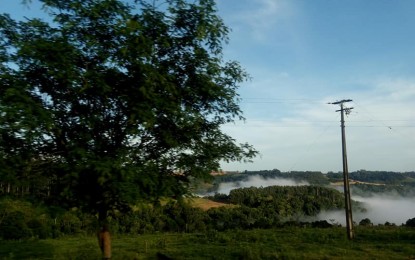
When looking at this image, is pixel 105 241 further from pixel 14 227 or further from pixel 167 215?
pixel 167 215

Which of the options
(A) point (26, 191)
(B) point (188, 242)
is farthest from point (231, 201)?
(A) point (26, 191)

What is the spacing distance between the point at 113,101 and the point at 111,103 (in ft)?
0.26

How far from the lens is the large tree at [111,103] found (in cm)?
958

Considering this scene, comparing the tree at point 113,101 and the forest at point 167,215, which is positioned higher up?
the tree at point 113,101

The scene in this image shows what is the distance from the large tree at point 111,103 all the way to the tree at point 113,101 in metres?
0.03

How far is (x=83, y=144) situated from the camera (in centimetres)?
1020

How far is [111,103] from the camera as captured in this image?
11.1 metres

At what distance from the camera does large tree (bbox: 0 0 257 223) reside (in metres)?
9.58

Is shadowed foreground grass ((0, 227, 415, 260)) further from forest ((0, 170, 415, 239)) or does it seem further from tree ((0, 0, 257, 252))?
tree ((0, 0, 257, 252))

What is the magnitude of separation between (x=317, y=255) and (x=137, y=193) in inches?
807

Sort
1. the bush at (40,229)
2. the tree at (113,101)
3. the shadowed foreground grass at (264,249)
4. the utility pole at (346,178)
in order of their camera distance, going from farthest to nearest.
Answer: the bush at (40,229)
the utility pole at (346,178)
the shadowed foreground grass at (264,249)
the tree at (113,101)

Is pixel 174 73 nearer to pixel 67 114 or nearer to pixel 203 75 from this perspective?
pixel 203 75

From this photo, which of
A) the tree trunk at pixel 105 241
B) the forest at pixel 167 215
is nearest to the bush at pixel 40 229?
the forest at pixel 167 215

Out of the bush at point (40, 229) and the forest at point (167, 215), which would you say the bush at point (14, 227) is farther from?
the bush at point (40, 229)
